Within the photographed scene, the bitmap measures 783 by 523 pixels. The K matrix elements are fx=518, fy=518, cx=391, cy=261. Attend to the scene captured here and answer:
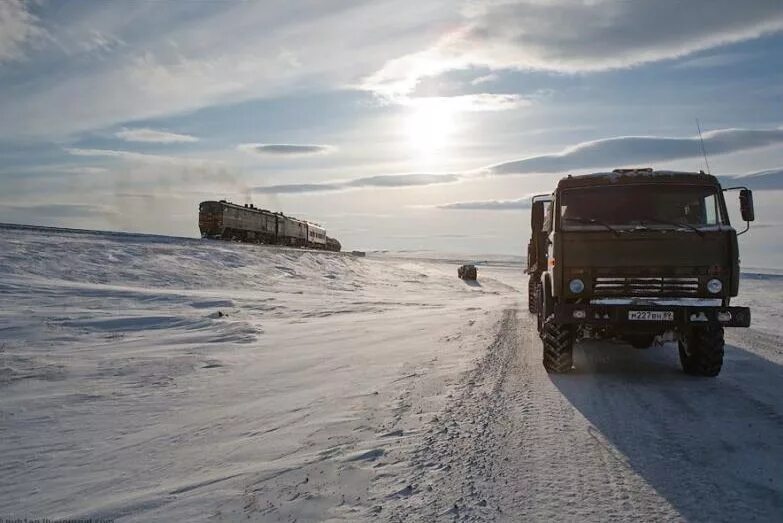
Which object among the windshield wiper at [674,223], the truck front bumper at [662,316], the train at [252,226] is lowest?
the truck front bumper at [662,316]

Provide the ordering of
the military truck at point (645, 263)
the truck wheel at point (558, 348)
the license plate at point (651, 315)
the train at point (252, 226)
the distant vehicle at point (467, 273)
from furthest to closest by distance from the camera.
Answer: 1. the distant vehicle at point (467, 273)
2. the train at point (252, 226)
3. the truck wheel at point (558, 348)
4. the military truck at point (645, 263)
5. the license plate at point (651, 315)

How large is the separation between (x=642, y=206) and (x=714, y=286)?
1446 millimetres

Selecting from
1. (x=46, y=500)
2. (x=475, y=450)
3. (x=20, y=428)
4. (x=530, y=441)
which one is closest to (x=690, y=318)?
(x=530, y=441)

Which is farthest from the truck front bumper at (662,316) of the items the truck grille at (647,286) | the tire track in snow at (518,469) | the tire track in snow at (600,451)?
the tire track in snow at (518,469)

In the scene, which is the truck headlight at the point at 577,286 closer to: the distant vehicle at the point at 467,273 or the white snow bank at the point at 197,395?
the white snow bank at the point at 197,395

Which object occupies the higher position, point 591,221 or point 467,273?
point 591,221

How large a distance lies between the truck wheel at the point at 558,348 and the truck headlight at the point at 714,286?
189 centimetres

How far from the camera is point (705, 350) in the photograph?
286 inches

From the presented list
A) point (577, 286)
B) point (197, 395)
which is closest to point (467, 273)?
point (577, 286)

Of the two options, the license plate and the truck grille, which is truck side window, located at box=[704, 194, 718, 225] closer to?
the truck grille

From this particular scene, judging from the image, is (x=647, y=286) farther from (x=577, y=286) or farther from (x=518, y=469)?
(x=518, y=469)

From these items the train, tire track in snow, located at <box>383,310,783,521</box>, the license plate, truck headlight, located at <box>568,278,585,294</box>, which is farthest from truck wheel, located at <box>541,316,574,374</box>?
the train

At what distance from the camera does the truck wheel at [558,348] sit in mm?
7551

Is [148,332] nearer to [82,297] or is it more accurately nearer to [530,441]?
[82,297]
